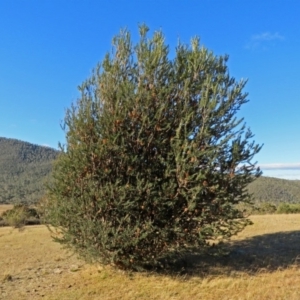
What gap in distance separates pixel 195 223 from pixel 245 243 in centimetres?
778

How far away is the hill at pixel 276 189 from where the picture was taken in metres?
107

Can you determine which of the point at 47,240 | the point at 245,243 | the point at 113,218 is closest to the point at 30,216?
the point at 47,240

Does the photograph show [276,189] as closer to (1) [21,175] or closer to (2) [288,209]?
(2) [288,209]

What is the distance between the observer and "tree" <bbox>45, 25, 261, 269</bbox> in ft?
33.7

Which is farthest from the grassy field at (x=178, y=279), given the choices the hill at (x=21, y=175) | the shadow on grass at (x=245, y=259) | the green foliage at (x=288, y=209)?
the hill at (x=21, y=175)

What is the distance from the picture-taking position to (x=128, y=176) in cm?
1056

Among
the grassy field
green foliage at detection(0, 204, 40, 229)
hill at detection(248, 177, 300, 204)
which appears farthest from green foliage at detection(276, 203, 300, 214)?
hill at detection(248, 177, 300, 204)

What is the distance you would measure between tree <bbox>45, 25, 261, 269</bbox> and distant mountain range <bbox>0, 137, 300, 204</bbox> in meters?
66.4

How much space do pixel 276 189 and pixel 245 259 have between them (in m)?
110

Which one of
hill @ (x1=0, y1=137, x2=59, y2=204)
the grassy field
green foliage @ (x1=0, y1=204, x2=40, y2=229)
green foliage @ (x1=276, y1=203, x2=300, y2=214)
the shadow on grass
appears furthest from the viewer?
hill @ (x1=0, y1=137, x2=59, y2=204)

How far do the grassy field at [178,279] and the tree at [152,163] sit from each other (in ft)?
2.91

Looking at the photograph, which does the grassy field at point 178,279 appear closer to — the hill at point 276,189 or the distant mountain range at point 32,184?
the distant mountain range at point 32,184

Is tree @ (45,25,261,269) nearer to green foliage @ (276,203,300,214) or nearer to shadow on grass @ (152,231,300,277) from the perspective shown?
shadow on grass @ (152,231,300,277)

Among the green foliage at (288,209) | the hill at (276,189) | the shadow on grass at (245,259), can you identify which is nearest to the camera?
the shadow on grass at (245,259)
